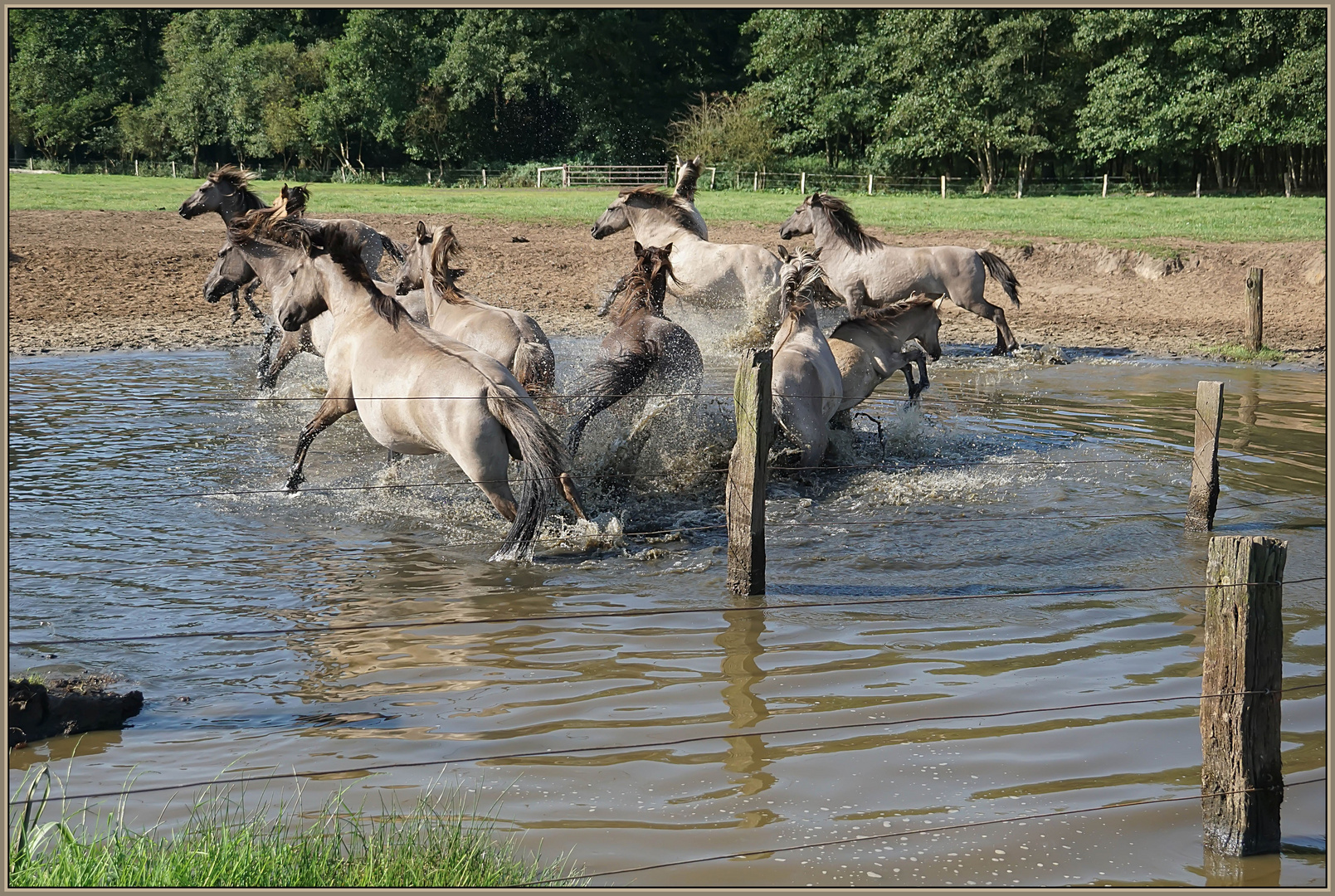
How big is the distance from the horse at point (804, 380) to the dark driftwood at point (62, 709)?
4785mm

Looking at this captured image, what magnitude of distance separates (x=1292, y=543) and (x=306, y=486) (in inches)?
265

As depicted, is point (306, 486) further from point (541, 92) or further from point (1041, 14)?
point (541, 92)

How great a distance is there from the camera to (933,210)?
27.2m

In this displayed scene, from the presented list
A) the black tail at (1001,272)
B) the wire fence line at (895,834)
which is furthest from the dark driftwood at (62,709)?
the black tail at (1001,272)

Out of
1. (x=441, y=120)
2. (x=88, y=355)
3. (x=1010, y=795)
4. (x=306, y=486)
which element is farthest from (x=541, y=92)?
A: (x=1010, y=795)

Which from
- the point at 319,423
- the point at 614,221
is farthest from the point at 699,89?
the point at 319,423

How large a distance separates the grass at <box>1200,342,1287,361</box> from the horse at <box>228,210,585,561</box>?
34.6 feet

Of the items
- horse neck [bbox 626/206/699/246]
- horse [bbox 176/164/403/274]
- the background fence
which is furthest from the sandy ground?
the background fence

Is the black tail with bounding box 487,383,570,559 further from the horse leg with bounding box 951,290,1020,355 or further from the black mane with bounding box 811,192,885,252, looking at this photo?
the horse leg with bounding box 951,290,1020,355

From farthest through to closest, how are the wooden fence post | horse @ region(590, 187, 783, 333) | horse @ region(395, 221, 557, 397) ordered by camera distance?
1. horse @ region(590, 187, 783, 333)
2. horse @ region(395, 221, 557, 397)
3. the wooden fence post

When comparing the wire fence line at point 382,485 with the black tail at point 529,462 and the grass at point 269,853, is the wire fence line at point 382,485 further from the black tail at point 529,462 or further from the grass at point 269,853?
the grass at point 269,853

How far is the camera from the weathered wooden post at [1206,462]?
7.09 meters

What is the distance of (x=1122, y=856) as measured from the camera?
12.4 ft

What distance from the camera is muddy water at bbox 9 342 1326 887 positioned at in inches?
157
